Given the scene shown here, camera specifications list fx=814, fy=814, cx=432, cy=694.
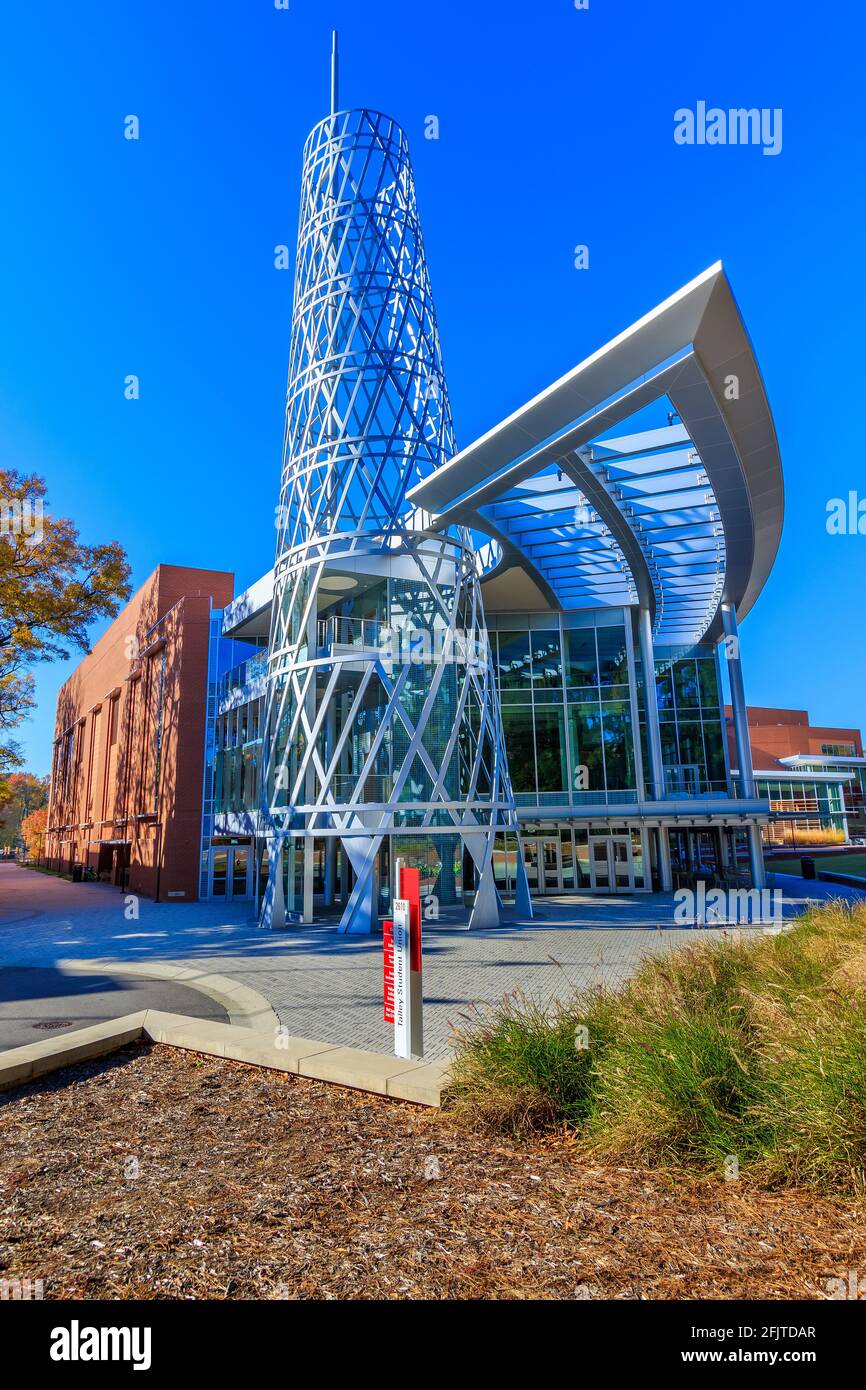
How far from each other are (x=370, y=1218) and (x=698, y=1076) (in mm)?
2190

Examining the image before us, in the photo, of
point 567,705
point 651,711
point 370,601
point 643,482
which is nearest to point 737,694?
point 651,711

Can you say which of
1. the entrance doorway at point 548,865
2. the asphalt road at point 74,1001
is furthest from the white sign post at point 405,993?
the entrance doorway at point 548,865

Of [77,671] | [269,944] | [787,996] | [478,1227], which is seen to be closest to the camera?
[478,1227]

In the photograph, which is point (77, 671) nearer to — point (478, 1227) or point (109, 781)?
point (109, 781)

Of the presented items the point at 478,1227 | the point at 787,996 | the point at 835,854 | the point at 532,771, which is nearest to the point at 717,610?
the point at 532,771

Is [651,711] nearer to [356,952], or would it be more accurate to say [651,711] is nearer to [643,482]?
[643,482]

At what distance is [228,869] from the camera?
3394 centimetres

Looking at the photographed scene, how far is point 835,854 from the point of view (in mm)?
59500

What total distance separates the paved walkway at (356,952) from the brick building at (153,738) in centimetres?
582

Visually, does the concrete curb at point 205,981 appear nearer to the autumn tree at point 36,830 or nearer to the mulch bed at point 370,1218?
the mulch bed at point 370,1218

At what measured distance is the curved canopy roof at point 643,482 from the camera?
16.0 metres

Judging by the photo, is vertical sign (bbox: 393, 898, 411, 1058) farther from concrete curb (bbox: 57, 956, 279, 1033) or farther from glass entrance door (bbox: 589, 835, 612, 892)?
glass entrance door (bbox: 589, 835, 612, 892)

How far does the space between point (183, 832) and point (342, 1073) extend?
28.4 metres

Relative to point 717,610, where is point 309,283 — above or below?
above
